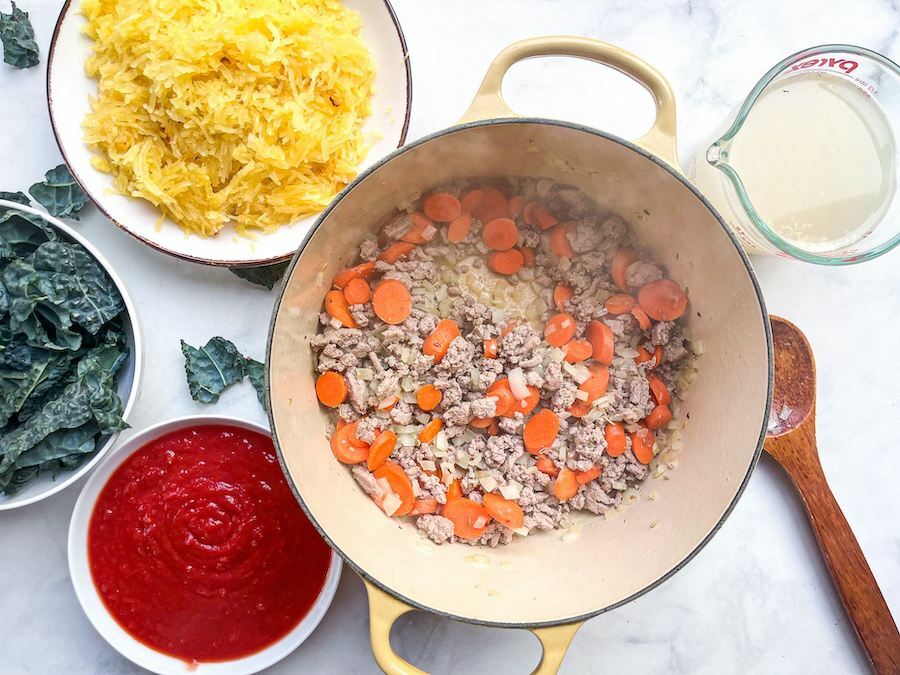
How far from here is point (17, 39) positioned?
7.66ft

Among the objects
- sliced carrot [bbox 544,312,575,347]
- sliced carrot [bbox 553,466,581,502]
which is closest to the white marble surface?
sliced carrot [bbox 553,466,581,502]

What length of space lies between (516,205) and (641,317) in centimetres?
49

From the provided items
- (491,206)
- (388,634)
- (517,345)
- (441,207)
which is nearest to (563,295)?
(517,345)

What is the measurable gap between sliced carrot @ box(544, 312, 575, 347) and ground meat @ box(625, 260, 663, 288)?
0.20m

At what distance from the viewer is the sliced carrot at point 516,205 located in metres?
2.26

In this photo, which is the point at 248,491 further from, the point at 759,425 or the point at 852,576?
the point at 852,576

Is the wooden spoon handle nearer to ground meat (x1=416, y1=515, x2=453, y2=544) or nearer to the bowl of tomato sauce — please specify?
ground meat (x1=416, y1=515, x2=453, y2=544)

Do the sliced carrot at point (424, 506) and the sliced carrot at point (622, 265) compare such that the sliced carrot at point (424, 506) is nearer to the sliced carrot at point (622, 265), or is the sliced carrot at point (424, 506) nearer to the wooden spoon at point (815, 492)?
the sliced carrot at point (622, 265)

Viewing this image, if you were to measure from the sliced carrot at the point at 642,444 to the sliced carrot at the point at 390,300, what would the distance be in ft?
2.52

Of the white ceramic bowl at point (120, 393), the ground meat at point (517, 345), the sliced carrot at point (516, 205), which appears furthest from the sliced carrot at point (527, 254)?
the white ceramic bowl at point (120, 393)

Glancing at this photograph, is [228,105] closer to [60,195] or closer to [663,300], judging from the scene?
[60,195]

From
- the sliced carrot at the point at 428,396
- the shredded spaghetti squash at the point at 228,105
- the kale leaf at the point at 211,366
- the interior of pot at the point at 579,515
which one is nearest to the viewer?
the interior of pot at the point at 579,515

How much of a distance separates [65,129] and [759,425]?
2052 mm

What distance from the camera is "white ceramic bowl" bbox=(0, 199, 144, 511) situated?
2156 mm
